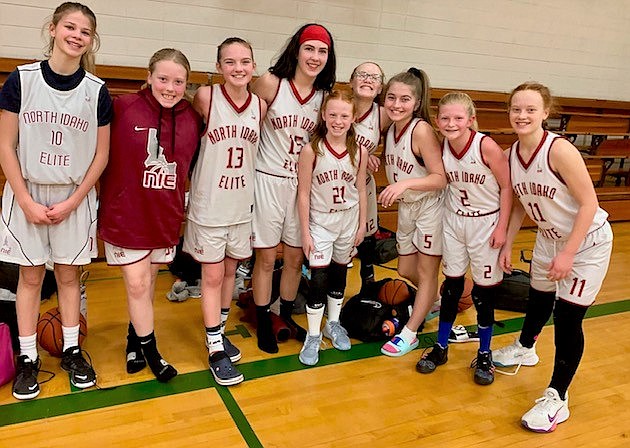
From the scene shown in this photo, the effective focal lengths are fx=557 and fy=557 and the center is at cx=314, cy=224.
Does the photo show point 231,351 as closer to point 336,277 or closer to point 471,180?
point 336,277

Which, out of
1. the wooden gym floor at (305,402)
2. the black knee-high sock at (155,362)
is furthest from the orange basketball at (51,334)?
the black knee-high sock at (155,362)

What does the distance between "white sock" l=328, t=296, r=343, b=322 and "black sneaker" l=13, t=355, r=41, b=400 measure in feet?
5.16

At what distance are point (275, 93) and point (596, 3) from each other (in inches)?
239

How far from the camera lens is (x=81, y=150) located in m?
2.43

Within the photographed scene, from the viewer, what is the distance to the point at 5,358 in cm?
264

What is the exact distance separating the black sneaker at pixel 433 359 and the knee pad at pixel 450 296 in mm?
173

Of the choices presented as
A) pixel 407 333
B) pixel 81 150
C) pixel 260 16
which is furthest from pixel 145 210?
pixel 260 16

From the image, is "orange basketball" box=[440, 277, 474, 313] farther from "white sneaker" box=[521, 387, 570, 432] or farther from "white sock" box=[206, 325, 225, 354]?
"white sock" box=[206, 325, 225, 354]

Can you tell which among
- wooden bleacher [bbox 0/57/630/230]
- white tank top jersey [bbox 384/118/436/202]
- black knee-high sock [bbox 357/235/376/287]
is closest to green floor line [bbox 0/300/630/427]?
black knee-high sock [bbox 357/235/376/287]

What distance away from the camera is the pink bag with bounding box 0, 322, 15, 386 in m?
2.63

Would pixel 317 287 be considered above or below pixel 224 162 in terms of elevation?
below

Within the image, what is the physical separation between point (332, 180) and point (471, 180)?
71cm

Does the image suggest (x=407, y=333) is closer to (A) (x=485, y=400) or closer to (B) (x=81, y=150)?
(A) (x=485, y=400)

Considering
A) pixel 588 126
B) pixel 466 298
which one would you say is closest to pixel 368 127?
pixel 466 298
